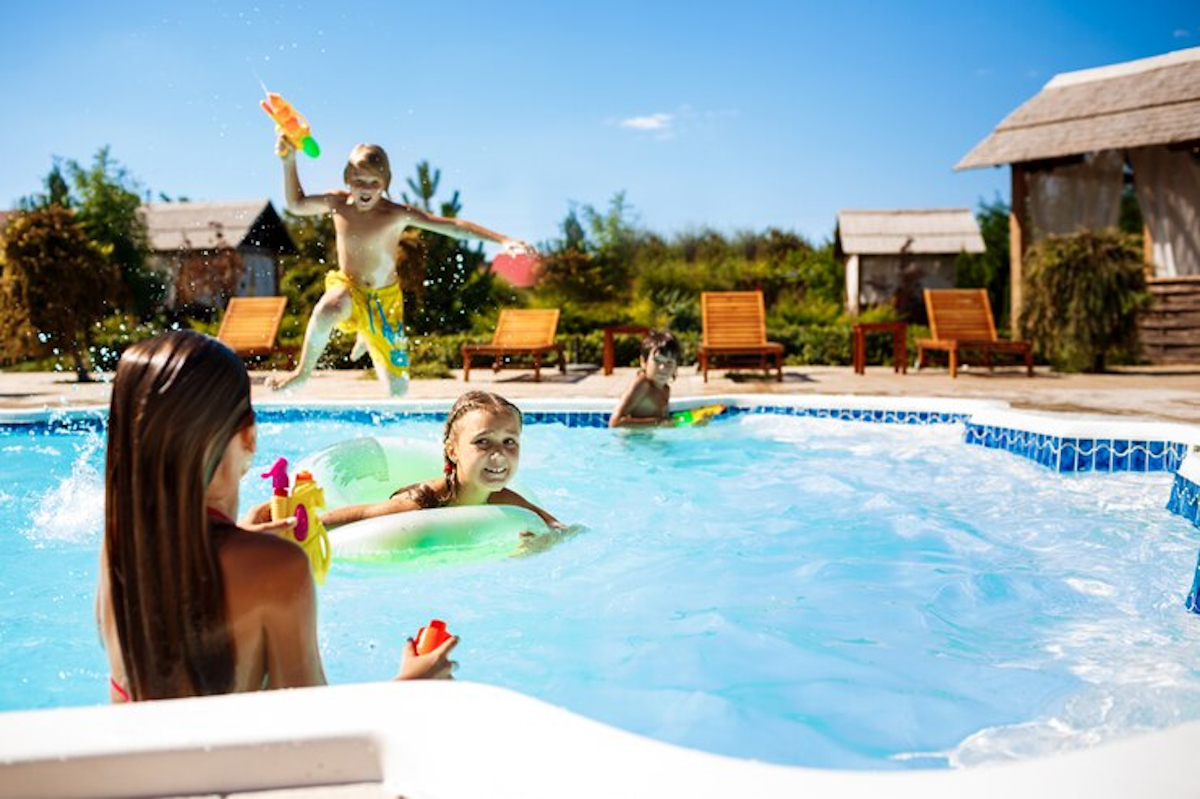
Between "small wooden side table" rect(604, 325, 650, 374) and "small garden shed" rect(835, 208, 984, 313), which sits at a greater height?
"small garden shed" rect(835, 208, 984, 313)

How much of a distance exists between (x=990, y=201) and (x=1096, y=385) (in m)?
20.9

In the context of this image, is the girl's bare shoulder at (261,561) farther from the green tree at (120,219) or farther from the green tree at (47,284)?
the green tree at (120,219)

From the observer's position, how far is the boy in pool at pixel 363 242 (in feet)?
19.3

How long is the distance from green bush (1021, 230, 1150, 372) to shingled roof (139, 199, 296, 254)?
20.1m

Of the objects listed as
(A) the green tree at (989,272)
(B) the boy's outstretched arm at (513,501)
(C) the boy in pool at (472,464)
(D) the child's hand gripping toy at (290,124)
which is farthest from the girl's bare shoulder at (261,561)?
(A) the green tree at (989,272)

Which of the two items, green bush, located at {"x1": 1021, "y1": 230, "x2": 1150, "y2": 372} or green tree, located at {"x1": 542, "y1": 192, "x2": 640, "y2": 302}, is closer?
green bush, located at {"x1": 1021, "y1": 230, "x2": 1150, "y2": 372}

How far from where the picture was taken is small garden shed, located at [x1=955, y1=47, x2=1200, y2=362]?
48.7 ft

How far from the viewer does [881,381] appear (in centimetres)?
1172

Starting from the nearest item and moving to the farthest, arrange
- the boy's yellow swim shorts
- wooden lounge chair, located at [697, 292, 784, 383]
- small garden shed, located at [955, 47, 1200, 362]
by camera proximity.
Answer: the boy's yellow swim shorts → wooden lounge chair, located at [697, 292, 784, 383] → small garden shed, located at [955, 47, 1200, 362]

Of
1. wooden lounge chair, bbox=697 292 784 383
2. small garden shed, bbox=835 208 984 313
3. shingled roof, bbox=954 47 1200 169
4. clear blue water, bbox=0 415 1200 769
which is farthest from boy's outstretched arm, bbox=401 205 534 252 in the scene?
small garden shed, bbox=835 208 984 313

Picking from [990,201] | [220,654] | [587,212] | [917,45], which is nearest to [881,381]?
[220,654]

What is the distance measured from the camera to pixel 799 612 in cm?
359

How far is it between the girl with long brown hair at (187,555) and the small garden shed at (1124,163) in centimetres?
1520

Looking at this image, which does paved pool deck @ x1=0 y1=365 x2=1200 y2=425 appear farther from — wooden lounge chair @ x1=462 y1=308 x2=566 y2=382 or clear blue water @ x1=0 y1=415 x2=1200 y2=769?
clear blue water @ x1=0 y1=415 x2=1200 y2=769
